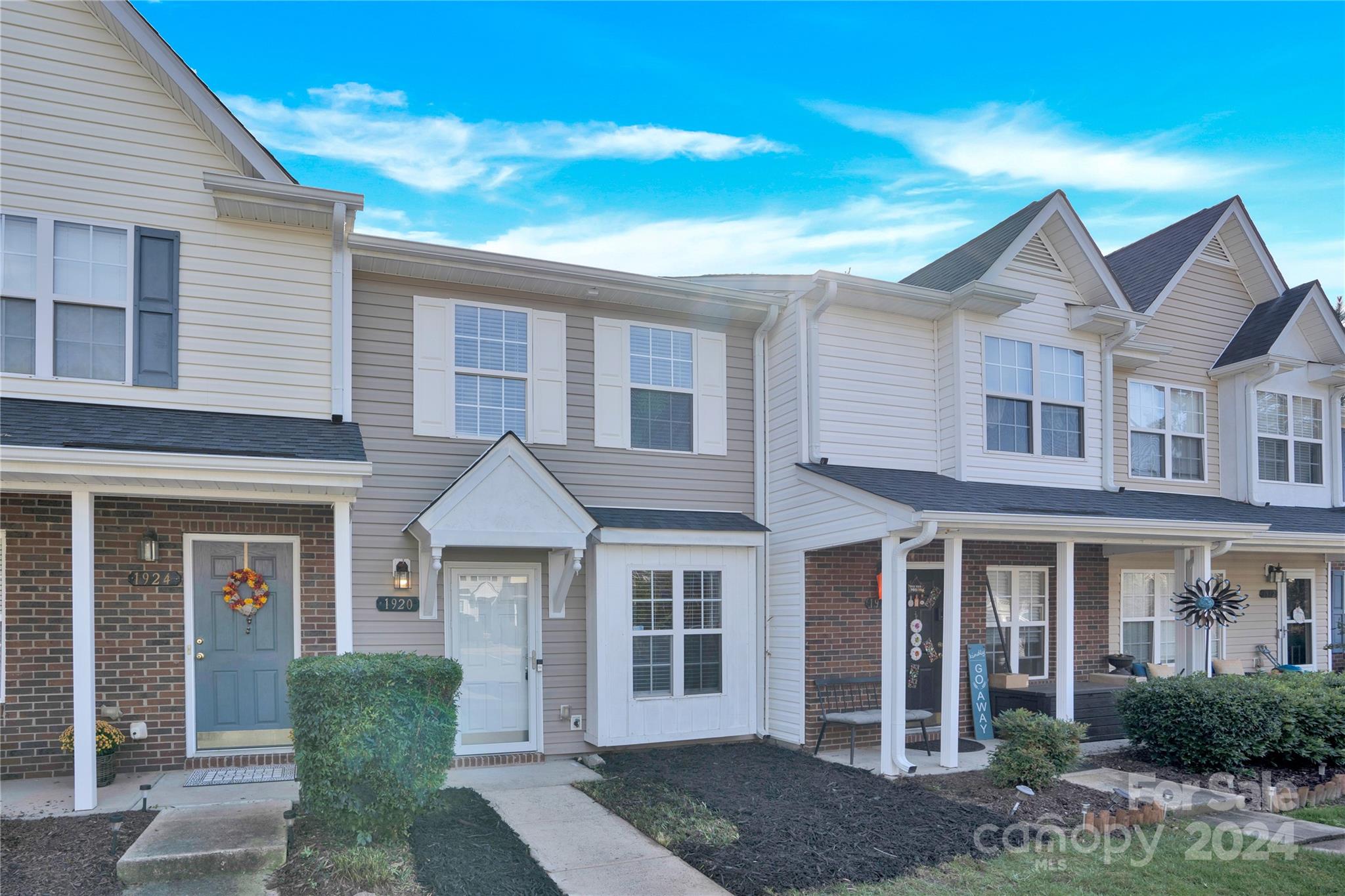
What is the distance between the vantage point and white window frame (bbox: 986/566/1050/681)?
1167 cm

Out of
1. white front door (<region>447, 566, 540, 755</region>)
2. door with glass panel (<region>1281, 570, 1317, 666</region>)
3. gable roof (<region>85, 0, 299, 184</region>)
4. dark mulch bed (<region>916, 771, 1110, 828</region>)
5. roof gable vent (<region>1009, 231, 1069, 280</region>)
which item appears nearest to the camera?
dark mulch bed (<region>916, 771, 1110, 828</region>)

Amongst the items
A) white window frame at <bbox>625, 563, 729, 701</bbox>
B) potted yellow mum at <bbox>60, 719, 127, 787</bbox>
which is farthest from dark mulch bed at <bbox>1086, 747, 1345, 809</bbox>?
potted yellow mum at <bbox>60, 719, 127, 787</bbox>

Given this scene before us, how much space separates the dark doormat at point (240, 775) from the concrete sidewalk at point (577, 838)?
1.47 meters

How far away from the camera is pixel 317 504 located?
339 inches

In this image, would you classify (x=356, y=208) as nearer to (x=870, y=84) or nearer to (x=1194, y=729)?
(x=870, y=84)

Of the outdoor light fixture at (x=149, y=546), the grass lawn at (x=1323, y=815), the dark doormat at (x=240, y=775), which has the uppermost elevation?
the outdoor light fixture at (x=149, y=546)

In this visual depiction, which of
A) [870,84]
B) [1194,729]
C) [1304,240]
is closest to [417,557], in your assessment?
[1194,729]

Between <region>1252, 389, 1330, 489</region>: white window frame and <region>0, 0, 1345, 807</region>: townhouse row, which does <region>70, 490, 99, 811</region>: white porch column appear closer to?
<region>0, 0, 1345, 807</region>: townhouse row

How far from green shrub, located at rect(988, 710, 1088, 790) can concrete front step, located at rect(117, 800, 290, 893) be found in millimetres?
5917

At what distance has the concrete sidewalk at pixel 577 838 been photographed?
557 centimetres

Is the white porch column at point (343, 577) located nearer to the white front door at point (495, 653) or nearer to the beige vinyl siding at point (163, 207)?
the beige vinyl siding at point (163, 207)

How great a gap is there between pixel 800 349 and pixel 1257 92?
25.2 feet

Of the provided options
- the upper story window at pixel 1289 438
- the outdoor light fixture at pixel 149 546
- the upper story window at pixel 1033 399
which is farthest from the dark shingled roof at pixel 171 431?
the upper story window at pixel 1289 438

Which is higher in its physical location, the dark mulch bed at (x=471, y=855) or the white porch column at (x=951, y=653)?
the white porch column at (x=951, y=653)
